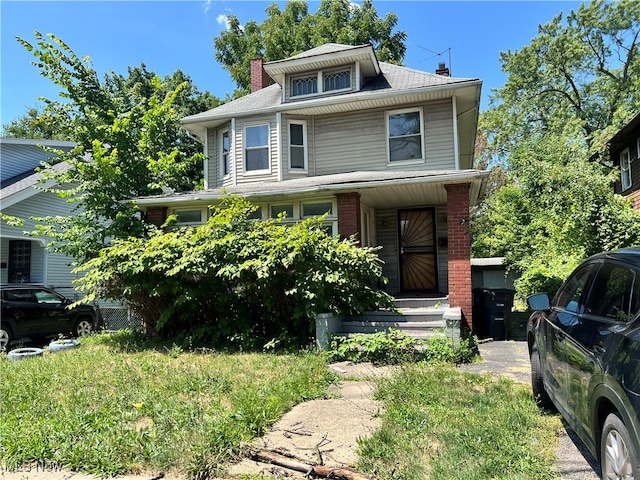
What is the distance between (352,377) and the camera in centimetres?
640

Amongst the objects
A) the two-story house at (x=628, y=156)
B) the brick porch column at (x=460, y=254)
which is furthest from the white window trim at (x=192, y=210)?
the two-story house at (x=628, y=156)

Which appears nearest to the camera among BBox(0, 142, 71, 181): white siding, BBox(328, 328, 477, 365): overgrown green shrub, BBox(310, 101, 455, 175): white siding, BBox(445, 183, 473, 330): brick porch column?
BBox(328, 328, 477, 365): overgrown green shrub

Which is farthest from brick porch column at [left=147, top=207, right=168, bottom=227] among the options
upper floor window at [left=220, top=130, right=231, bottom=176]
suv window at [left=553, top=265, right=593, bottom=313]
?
suv window at [left=553, top=265, right=593, bottom=313]

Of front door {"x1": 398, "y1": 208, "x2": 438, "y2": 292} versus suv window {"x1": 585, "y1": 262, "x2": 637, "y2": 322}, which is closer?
suv window {"x1": 585, "y1": 262, "x2": 637, "y2": 322}

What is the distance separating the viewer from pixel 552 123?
25656 mm

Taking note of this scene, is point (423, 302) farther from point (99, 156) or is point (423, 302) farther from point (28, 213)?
point (28, 213)

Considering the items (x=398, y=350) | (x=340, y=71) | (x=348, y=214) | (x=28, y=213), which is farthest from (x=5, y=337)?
(x=340, y=71)

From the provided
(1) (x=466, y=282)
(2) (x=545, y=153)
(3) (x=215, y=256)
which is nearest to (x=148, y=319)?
(3) (x=215, y=256)

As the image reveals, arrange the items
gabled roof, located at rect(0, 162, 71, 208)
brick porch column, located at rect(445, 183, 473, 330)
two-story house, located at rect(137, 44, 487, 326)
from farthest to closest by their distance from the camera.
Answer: gabled roof, located at rect(0, 162, 71, 208), two-story house, located at rect(137, 44, 487, 326), brick porch column, located at rect(445, 183, 473, 330)

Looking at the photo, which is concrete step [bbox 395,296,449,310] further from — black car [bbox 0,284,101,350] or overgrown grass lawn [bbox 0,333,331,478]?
black car [bbox 0,284,101,350]

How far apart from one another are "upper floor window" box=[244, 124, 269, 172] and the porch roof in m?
0.62

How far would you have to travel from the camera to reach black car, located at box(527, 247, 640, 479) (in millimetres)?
2324

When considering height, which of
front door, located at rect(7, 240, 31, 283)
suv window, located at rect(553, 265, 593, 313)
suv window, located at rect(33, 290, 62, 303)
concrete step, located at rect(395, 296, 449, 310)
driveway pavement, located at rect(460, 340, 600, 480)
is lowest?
driveway pavement, located at rect(460, 340, 600, 480)

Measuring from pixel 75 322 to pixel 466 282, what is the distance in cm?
985
